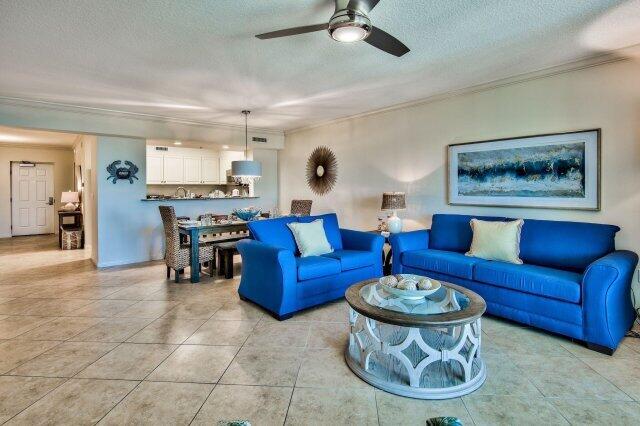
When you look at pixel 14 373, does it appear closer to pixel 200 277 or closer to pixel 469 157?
pixel 200 277

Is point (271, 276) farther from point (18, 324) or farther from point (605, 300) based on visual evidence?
point (605, 300)

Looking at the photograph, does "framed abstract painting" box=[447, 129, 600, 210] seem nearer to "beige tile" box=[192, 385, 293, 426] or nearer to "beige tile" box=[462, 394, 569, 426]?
"beige tile" box=[462, 394, 569, 426]

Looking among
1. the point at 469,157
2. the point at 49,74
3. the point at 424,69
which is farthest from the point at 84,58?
the point at 469,157

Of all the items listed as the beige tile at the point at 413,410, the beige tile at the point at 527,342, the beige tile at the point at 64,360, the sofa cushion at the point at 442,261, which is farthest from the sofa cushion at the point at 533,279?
the beige tile at the point at 64,360

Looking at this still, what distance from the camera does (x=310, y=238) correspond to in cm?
370

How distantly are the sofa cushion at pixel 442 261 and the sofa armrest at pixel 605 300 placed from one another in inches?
34.8

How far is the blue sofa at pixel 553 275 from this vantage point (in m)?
2.44

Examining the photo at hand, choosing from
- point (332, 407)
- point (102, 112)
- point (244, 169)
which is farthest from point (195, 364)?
point (102, 112)

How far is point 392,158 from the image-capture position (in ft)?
16.5

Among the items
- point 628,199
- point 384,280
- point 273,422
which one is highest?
point 628,199

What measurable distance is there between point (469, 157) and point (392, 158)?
1175 millimetres

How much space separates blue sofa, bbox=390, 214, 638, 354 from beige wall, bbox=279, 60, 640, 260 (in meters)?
0.43

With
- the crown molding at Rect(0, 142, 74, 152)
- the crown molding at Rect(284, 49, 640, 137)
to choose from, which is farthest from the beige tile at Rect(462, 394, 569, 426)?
the crown molding at Rect(0, 142, 74, 152)

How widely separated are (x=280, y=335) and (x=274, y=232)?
1.22 metres
